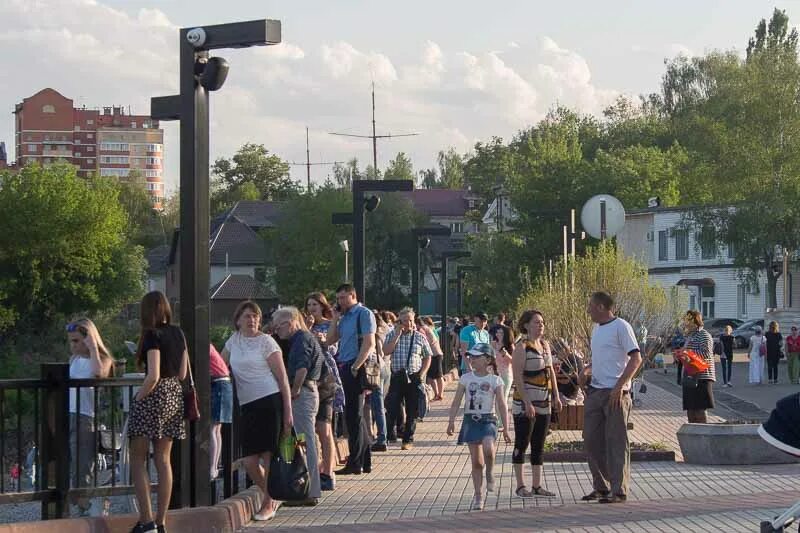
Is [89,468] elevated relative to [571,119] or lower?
lower

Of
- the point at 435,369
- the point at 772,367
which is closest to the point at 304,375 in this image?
the point at 435,369

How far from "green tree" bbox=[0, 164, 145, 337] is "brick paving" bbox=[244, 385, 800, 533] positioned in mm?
70284

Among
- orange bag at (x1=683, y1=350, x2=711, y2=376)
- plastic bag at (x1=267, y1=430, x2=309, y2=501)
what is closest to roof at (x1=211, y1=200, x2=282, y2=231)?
orange bag at (x1=683, y1=350, x2=711, y2=376)

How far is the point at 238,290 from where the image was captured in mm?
82562

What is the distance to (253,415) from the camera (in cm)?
1162

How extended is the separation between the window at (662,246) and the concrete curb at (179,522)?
7312cm

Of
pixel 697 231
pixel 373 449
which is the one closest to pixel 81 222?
pixel 697 231

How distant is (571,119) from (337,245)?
23897 millimetres

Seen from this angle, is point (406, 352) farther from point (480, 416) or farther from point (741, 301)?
point (741, 301)

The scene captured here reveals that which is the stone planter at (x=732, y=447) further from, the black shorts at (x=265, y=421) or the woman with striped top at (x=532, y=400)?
the black shorts at (x=265, y=421)

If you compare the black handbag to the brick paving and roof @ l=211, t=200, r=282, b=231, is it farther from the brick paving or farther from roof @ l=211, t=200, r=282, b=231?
roof @ l=211, t=200, r=282, b=231

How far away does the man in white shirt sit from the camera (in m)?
12.3

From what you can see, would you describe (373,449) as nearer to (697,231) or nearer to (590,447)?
(590,447)

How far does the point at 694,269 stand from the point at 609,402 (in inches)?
2803
